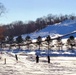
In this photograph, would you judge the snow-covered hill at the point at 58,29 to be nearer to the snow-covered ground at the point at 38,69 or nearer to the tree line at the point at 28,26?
the tree line at the point at 28,26

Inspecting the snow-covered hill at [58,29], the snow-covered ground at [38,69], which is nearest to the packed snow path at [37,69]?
the snow-covered ground at [38,69]

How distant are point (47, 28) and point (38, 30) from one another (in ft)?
17.5

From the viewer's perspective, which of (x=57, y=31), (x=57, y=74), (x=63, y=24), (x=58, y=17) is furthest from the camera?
(x=58, y=17)

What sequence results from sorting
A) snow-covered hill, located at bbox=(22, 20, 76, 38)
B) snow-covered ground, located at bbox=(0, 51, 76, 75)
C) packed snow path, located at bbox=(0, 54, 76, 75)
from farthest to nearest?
1. snow-covered hill, located at bbox=(22, 20, 76, 38)
2. snow-covered ground, located at bbox=(0, 51, 76, 75)
3. packed snow path, located at bbox=(0, 54, 76, 75)

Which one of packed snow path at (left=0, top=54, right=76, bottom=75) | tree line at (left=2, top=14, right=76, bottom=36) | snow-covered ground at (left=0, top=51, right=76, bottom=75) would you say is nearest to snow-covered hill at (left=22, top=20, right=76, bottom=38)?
tree line at (left=2, top=14, right=76, bottom=36)

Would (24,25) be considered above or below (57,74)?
above

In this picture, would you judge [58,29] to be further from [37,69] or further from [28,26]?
[37,69]

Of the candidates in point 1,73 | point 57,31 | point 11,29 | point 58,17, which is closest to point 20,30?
point 11,29

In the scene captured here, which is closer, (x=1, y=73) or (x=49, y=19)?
(x=1, y=73)

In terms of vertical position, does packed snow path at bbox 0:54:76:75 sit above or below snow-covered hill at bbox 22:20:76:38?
below

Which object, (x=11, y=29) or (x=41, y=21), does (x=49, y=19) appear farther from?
(x=11, y=29)

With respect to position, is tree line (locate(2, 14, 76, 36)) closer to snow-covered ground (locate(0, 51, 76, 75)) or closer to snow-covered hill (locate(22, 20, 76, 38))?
snow-covered hill (locate(22, 20, 76, 38))

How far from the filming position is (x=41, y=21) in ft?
579

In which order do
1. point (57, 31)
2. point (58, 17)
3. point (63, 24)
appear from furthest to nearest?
point (58, 17) < point (63, 24) < point (57, 31)
